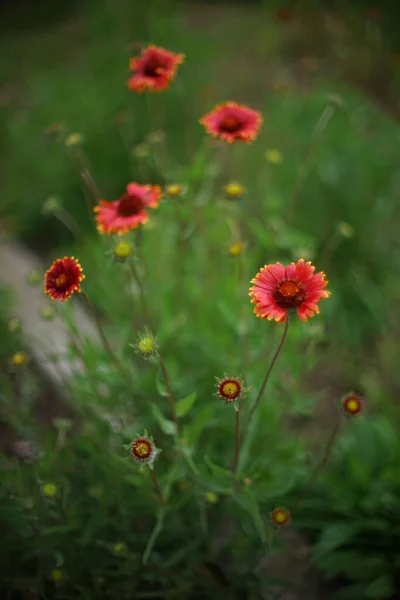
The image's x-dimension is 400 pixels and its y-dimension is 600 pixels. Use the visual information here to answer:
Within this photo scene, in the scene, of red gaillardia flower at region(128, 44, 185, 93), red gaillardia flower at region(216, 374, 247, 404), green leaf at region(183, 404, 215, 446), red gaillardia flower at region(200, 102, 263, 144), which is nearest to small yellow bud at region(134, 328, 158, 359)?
red gaillardia flower at region(216, 374, 247, 404)

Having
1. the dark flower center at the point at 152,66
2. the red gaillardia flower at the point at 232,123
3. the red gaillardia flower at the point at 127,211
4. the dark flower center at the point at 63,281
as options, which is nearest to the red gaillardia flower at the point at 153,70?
the dark flower center at the point at 152,66

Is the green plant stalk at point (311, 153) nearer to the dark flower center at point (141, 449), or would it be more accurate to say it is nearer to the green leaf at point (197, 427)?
the green leaf at point (197, 427)

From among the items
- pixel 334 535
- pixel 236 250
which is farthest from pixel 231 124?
pixel 334 535

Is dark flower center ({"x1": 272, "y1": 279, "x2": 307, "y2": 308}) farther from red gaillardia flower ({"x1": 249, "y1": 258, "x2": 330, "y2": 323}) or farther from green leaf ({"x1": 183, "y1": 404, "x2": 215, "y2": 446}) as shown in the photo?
green leaf ({"x1": 183, "y1": 404, "x2": 215, "y2": 446})

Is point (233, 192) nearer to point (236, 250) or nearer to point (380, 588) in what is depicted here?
point (236, 250)

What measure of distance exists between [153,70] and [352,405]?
→ 2.74ft

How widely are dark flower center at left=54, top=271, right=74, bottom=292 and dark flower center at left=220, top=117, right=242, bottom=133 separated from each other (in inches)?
19.2

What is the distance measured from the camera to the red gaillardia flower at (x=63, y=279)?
87cm

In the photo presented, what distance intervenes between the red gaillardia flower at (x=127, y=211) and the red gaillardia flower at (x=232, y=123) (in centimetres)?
20

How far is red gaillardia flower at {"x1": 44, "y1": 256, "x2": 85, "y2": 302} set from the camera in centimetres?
87

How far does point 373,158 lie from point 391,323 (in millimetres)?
664

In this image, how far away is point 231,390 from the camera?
32.8 inches

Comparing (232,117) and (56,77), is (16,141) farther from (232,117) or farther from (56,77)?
(232,117)

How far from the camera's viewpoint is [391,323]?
2070 millimetres
